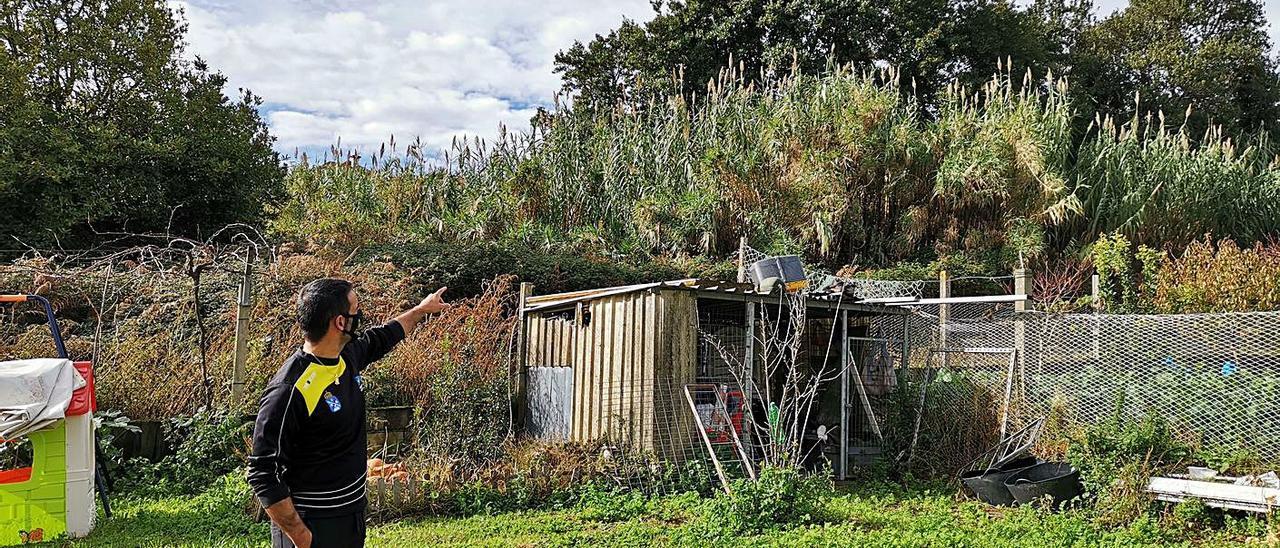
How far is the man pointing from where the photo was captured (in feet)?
9.27

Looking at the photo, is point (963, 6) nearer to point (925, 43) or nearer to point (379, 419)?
point (925, 43)

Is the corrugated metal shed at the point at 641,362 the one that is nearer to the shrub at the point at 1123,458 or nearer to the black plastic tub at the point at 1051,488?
the black plastic tub at the point at 1051,488

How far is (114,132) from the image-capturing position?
36.1 feet

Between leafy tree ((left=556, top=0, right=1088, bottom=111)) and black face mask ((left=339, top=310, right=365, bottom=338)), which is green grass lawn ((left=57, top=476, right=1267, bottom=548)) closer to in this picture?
black face mask ((left=339, top=310, right=365, bottom=338))

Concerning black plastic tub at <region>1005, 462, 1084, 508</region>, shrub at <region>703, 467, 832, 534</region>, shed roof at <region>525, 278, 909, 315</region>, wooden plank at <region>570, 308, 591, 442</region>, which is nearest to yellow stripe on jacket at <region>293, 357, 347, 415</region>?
shrub at <region>703, 467, 832, 534</region>

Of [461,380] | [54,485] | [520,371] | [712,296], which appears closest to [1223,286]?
[712,296]

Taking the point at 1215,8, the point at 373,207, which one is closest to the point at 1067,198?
the point at 373,207

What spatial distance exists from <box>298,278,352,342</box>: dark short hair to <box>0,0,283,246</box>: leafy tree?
8372 mm

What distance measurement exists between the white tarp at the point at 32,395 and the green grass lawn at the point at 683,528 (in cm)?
84

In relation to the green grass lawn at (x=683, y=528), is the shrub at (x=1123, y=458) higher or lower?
higher

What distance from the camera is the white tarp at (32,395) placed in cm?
552

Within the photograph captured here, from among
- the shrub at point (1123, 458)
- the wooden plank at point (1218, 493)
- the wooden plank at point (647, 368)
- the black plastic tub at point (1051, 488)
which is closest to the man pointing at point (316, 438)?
the wooden plank at point (647, 368)

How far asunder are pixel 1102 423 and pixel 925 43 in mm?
16900

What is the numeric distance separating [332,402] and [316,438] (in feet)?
0.42
